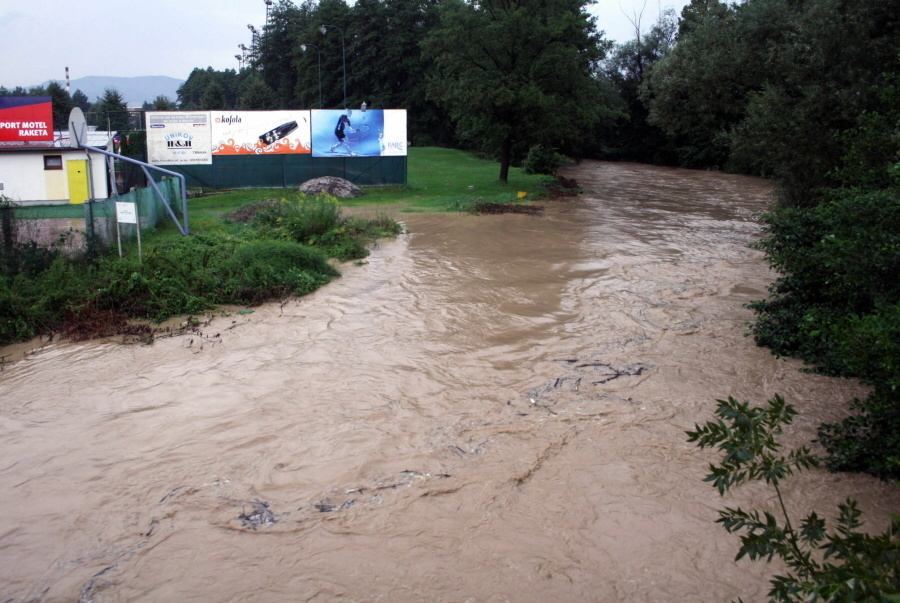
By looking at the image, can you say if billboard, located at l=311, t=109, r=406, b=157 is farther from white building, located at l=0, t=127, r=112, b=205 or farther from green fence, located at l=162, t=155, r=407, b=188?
white building, located at l=0, t=127, r=112, b=205

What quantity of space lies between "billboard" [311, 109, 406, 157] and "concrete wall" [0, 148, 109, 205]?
8338 mm

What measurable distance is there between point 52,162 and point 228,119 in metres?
6.69

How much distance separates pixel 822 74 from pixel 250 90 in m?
57.8

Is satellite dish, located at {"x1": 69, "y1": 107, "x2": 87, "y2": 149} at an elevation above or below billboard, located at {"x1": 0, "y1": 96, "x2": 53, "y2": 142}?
below

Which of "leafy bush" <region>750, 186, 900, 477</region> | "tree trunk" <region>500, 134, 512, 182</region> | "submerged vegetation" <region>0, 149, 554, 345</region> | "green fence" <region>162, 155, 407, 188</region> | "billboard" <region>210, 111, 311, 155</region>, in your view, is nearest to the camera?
"leafy bush" <region>750, 186, 900, 477</region>

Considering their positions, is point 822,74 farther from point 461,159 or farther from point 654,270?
point 461,159

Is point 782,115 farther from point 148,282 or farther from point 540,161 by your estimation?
point 540,161

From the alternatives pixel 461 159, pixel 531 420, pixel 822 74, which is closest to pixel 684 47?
pixel 822 74

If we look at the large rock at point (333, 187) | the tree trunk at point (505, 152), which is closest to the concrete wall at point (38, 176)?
the large rock at point (333, 187)

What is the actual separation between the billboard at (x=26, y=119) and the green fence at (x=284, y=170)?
4.91 metres

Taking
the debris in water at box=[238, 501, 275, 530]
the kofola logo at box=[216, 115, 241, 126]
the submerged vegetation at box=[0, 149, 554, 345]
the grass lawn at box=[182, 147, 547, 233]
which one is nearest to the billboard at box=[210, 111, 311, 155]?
the kofola logo at box=[216, 115, 241, 126]

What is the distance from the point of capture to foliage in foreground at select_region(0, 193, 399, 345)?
10789 millimetres

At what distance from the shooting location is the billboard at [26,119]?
2703 centimetres

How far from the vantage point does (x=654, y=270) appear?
15547mm
